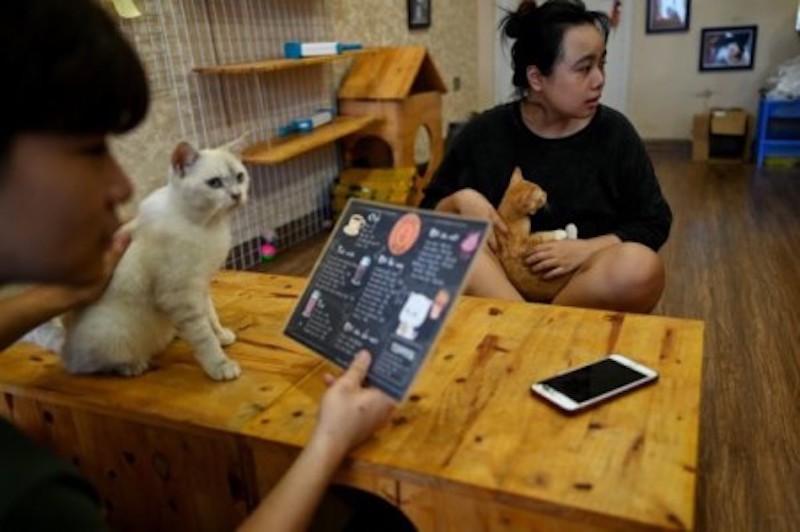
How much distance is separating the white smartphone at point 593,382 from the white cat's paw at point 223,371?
1.55ft

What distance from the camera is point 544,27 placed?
64.0 inches

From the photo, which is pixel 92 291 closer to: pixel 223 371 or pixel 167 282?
pixel 167 282

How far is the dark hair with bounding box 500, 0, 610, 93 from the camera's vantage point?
159 centimetres

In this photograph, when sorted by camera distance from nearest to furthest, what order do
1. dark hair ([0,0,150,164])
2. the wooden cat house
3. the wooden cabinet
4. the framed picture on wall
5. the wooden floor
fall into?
dark hair ([0,0,150,164]) < the wooden floor < the wooden cabinet < the wooden cat house < the framed picture on wall

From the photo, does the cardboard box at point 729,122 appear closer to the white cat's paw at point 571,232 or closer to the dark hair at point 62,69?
the white cat's paw at point 571,232

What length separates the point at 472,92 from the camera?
18.0 feet

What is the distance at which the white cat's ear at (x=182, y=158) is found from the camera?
1.00 m

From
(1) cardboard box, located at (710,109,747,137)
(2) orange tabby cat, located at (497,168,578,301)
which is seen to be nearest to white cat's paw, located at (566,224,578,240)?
(2) orange tabby cat, located at (497,168,578,301)

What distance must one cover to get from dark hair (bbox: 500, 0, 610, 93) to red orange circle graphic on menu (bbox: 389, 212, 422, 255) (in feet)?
3.09

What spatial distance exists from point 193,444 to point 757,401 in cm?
152

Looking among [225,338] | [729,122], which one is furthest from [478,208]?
[729,122]

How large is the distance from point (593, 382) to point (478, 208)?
775 mm

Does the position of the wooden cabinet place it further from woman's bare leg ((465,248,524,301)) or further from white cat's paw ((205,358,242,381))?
white cat's paw ((205,358,242,381))

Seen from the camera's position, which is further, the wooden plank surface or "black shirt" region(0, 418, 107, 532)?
the wooden plank surface
